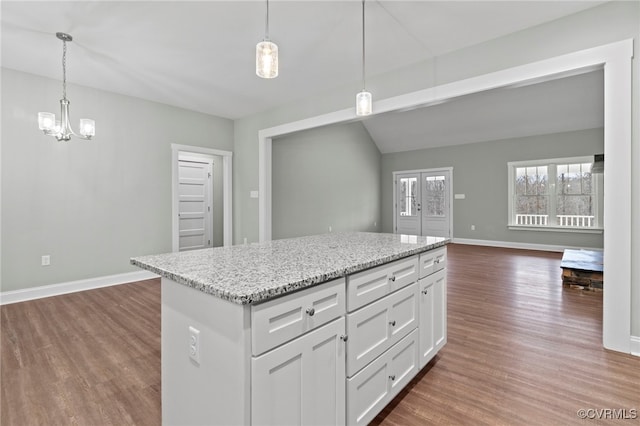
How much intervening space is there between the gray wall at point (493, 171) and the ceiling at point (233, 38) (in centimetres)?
534

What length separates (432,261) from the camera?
2.10m

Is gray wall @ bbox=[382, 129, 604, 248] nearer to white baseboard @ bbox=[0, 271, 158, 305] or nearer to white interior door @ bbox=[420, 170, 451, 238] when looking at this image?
white interior door @ bbox=[420, 170, 451, 238]

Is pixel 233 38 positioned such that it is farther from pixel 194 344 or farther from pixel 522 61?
pixel 194 344

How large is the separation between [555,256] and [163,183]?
760 cm

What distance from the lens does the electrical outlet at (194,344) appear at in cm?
119

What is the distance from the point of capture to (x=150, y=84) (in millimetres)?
4062

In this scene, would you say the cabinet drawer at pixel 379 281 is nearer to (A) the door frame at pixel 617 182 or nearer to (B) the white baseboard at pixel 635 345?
(A) the door frame at pixel 617 182

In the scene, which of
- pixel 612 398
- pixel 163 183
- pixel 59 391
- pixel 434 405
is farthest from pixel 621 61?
pixel 163 183

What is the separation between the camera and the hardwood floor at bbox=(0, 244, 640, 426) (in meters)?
1.69

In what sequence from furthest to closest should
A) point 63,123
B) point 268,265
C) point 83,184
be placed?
point 83,184, point 63,123, point 268,265

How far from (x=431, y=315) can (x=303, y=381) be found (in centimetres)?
122

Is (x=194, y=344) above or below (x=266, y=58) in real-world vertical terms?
below

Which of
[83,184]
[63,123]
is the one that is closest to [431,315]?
[63,123]

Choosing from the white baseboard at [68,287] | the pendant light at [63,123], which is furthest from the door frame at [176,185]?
the pendant light at [63,123]
